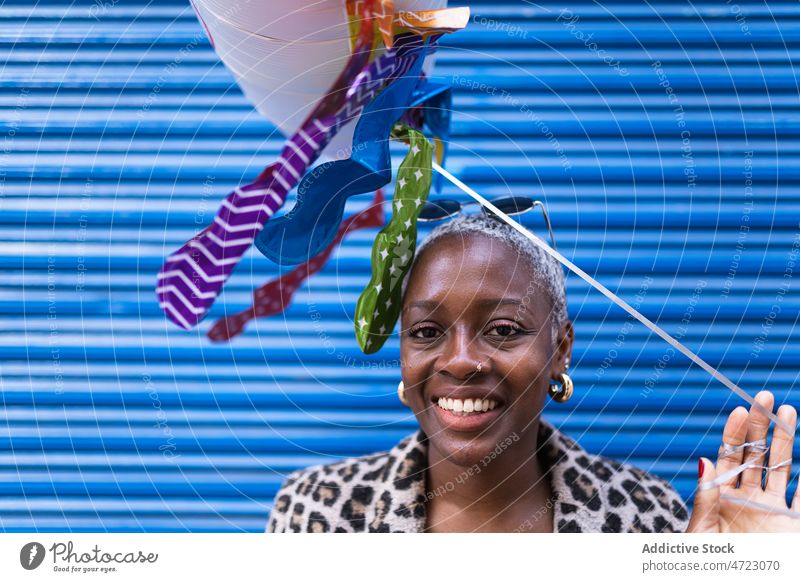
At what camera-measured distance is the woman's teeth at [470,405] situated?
1693 millimetres

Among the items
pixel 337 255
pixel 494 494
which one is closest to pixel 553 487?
pixel 494 494

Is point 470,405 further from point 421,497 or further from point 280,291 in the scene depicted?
point 280,291

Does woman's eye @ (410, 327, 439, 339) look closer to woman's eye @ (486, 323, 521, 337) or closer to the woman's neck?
woman's eye @ (486, 323, 521, 337)

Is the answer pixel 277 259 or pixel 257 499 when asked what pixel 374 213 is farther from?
pixel 257 499

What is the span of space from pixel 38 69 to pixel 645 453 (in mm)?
2262

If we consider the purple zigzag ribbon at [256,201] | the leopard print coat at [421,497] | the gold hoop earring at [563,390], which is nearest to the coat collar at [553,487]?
the leopard print coat at [421,497]

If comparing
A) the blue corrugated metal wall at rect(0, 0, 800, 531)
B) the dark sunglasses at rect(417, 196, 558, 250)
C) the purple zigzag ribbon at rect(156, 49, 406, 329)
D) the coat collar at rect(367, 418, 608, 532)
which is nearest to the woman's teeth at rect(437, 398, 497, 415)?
the coat collar at rect(367, 418, 608, 532)

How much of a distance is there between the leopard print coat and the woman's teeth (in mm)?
279

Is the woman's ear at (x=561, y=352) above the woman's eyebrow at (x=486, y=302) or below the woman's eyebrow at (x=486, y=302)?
below

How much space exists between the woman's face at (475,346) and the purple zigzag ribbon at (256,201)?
0.35 meters

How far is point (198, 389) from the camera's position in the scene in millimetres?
2637

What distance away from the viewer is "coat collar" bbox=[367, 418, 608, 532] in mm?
1841

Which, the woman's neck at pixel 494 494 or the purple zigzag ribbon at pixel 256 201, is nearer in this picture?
the purple zigzag ribbon at pixel 256 201

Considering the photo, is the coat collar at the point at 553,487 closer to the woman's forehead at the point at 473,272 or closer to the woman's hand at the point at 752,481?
the woman's hand at the point at 752,481
